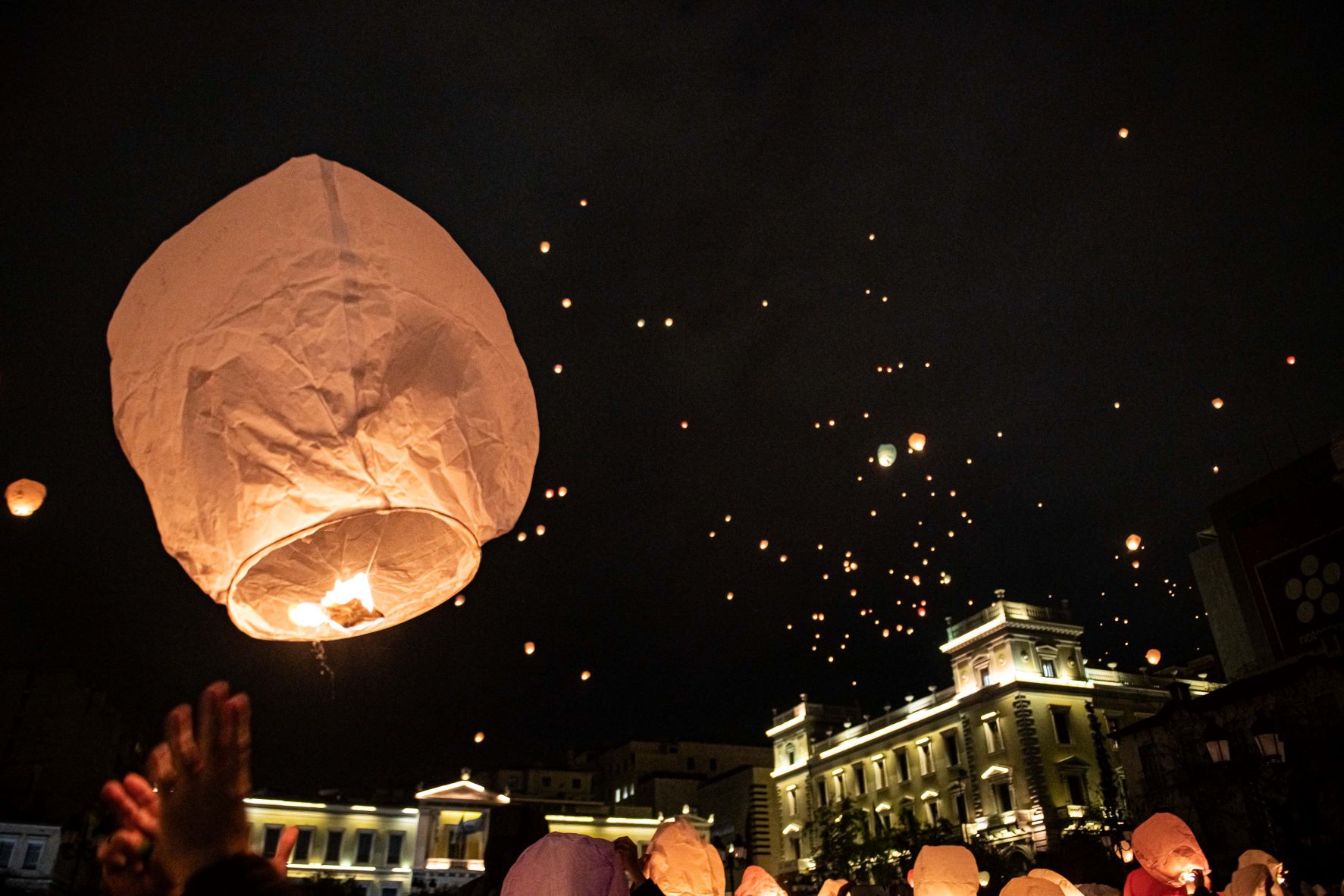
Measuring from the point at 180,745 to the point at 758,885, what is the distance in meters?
8.40

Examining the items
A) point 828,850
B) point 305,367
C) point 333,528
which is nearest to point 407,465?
point 305,367

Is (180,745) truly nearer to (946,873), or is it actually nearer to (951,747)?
(946,873)

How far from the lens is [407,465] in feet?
6.73

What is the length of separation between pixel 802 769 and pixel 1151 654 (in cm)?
2761

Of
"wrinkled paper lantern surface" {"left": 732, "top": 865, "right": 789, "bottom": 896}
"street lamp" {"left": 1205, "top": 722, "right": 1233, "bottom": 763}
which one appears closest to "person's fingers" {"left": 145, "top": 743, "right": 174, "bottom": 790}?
"wrinkled paper lantern surface" {"left": 732, "top": 865, "right": 789, "bottom": 896}

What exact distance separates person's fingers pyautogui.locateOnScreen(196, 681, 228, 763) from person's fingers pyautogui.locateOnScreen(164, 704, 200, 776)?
1cm

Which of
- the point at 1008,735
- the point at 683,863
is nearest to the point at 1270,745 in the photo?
the point at 683,863

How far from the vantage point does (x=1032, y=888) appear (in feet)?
20.0

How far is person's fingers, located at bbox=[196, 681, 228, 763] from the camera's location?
1864mm

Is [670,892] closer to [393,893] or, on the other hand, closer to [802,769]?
[393,893]

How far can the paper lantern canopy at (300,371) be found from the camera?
6.36 ft

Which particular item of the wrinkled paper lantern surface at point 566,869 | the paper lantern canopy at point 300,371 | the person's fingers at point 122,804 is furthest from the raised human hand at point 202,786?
the wrinkled paper lantern surface at point 566,869

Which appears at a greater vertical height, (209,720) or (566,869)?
(209,720)

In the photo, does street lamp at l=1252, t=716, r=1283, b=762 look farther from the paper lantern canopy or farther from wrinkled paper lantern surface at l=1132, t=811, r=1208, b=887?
the paper lantern canopy
